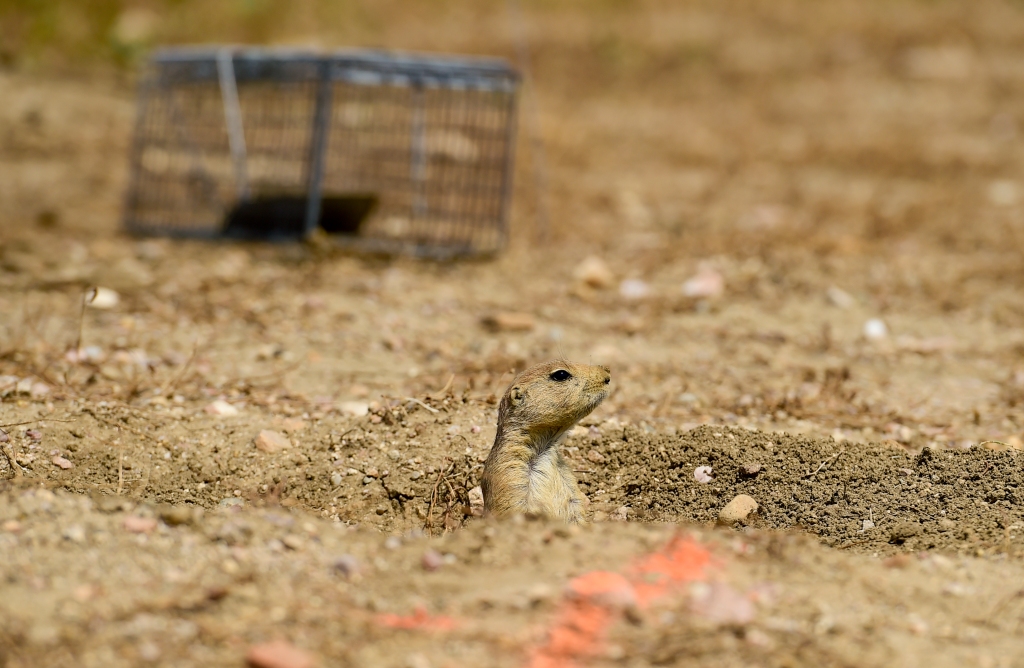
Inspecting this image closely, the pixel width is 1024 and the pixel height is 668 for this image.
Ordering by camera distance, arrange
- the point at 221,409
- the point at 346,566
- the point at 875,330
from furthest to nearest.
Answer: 1. the point at 875,330
2. the point at 221,409
3. the point at 346,566

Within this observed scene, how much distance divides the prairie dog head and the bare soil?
0.35 meters

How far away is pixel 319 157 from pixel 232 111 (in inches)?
39.5

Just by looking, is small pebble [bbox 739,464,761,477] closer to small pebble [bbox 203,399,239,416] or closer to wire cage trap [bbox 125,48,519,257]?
small pebble [bbox 203,399,239,416]

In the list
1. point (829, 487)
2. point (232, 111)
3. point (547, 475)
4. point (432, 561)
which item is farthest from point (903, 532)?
point (232, 111)

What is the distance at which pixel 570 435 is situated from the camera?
163 inches

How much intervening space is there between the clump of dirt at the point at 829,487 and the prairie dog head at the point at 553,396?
0.42 m

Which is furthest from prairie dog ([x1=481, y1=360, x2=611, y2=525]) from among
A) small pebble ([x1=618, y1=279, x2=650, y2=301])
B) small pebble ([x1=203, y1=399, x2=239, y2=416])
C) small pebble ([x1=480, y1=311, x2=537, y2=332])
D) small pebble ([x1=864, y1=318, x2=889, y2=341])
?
small pebble ([x1=618, y1=279, x2=650, y2=301])

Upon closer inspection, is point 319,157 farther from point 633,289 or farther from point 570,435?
point 570,435

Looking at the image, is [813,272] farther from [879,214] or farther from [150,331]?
[150,331]

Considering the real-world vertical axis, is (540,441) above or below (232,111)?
below

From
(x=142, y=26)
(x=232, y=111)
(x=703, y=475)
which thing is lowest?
(x=703, y=475)

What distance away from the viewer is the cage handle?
664 cm

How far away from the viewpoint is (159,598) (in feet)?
8.61

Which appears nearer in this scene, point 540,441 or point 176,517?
point 176,517
